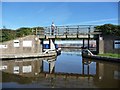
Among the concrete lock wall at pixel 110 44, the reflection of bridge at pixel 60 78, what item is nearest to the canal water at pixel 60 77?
the reflection of bridge at pixel 60 78

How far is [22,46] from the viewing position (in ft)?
85.6

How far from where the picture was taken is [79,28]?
26469mm

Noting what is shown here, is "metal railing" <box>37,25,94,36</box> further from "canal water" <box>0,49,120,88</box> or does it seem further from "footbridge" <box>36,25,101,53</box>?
"canal water" <box>0,49,120,88</box>

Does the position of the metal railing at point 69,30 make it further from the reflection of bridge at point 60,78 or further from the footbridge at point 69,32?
the reflection of bridge at point 60,78

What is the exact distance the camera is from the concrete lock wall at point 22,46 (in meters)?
25.2

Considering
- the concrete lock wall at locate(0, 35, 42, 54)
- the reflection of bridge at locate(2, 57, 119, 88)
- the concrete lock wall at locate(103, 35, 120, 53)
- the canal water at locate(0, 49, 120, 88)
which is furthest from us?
the concrete lock wall at locate(103, 35, 120, 53)

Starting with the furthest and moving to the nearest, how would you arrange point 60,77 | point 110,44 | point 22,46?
1. point 22,46
2. point 110,44
3. point 60,77

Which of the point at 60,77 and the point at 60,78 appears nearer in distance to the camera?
the point at 60,78

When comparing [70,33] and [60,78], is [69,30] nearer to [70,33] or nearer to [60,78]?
[70,33]

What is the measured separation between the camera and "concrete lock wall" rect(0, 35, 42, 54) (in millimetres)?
25234

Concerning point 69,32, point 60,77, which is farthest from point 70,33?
point 60,77

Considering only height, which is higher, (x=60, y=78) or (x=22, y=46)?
(x=22, y=46)

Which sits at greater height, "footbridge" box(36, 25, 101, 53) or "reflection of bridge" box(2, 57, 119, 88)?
"footbridge" box(36, 25, 101, 53)

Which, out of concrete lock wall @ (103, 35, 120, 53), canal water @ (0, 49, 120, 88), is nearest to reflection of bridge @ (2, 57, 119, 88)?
canal water @ (0, 49, 120, 88)
